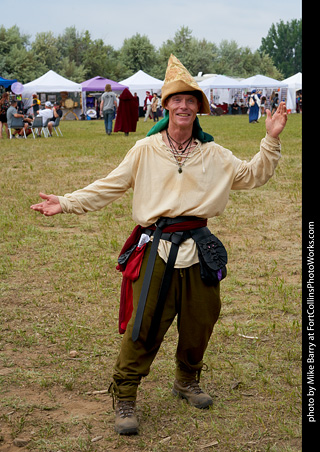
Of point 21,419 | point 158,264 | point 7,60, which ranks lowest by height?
point 21,419

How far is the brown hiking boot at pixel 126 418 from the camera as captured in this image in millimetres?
3584

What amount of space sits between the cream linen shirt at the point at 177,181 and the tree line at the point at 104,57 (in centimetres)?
5654

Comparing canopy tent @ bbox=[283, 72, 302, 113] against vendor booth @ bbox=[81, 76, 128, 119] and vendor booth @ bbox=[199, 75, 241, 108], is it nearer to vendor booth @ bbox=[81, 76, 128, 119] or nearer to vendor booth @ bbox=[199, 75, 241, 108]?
vendor booth @ bbox=[199, 75, 241, 108]

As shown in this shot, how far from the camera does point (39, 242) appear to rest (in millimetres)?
7941

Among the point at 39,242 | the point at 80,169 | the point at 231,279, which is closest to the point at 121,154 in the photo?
the point at 80,169

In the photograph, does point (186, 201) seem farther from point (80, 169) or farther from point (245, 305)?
point (80, 169)

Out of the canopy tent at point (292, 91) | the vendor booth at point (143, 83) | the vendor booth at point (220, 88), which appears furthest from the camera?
the canopy tent at point (292, 91)

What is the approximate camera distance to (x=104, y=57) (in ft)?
221

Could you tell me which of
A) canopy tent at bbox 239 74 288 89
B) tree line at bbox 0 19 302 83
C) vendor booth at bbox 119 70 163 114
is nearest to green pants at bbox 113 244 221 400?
vendor booth at bbox 119 70 163 114

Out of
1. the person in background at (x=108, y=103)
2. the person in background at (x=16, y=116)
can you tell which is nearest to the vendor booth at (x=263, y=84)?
the person in background at (x=108, y=103)

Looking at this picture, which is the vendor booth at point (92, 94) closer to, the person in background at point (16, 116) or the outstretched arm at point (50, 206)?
the person in background at point (16, 116)

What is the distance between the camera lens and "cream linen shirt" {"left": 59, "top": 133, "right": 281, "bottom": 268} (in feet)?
11.6

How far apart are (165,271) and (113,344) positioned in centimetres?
149
